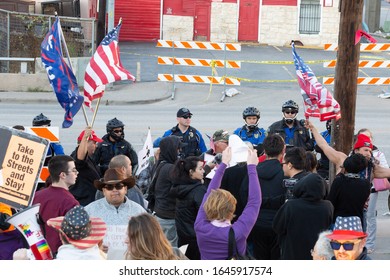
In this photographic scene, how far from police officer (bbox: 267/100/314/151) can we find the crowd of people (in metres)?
1.15

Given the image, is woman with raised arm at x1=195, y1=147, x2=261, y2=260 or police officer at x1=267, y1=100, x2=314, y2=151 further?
police officer at x1=267, y1=100, x2=314, y2=151

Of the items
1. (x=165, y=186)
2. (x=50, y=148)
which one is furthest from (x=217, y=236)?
(x=50, y=148)

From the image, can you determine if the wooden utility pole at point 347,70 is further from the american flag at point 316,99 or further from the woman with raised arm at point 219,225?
the woman with raised arm at point 219,225

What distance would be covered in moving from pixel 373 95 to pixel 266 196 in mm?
18960

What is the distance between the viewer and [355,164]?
9.51 meters

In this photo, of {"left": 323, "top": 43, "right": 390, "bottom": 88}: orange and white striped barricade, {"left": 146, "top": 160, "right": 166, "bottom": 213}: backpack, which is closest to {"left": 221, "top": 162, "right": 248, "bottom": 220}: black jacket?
{"left": 146, "top": 160, "right": 166, "bottom": 213}: backpack

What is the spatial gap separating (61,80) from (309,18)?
101 ft

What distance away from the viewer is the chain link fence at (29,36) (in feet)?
92.6

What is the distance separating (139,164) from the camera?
38.8 feet

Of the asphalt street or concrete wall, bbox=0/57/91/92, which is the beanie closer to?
the asphalt street

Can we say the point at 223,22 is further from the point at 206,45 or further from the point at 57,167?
the point at 57,167

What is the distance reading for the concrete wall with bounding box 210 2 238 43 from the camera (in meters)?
41.0

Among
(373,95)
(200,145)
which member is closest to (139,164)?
(200,145)

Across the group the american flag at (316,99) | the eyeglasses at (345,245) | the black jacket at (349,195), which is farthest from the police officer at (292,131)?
the eyeglasses at (345,245)
